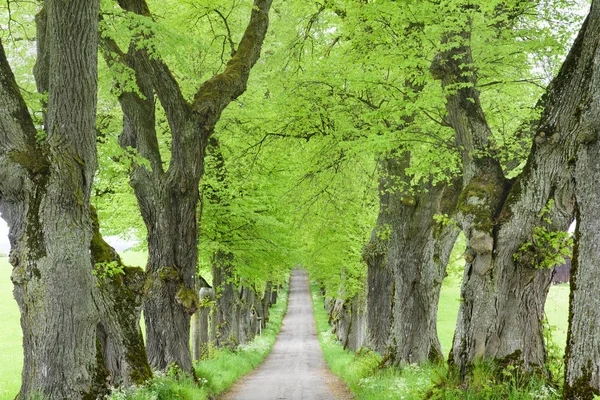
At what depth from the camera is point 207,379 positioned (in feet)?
39.6

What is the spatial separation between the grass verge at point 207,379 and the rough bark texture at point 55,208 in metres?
1.24

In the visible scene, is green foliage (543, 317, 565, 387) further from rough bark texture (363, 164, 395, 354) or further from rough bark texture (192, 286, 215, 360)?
rough bark texture (192, 286, 215, 360)

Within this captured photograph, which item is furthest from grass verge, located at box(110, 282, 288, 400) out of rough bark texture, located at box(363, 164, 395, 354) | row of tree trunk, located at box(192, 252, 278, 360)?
rough bark texture, located at box(363, 164, 395, 354)

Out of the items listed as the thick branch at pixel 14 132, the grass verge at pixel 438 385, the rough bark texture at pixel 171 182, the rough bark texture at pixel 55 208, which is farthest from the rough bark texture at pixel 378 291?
the thick branch at pixel 14 132

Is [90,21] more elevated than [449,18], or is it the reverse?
[449,18]

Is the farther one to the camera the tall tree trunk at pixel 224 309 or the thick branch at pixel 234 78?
the tall tree trunk at pixel 224 309

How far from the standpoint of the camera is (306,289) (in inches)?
3312

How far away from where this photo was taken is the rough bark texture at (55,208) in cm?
596

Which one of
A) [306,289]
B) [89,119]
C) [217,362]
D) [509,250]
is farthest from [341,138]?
[306,289]

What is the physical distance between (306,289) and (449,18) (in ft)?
257

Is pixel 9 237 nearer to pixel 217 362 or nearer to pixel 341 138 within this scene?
pixel 341 138

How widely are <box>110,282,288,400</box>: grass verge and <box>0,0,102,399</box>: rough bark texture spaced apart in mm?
1237

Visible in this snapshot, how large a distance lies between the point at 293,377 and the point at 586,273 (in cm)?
1427

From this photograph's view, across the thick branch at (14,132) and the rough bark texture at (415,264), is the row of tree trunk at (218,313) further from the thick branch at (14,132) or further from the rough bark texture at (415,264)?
the thick branch at (14,132)
